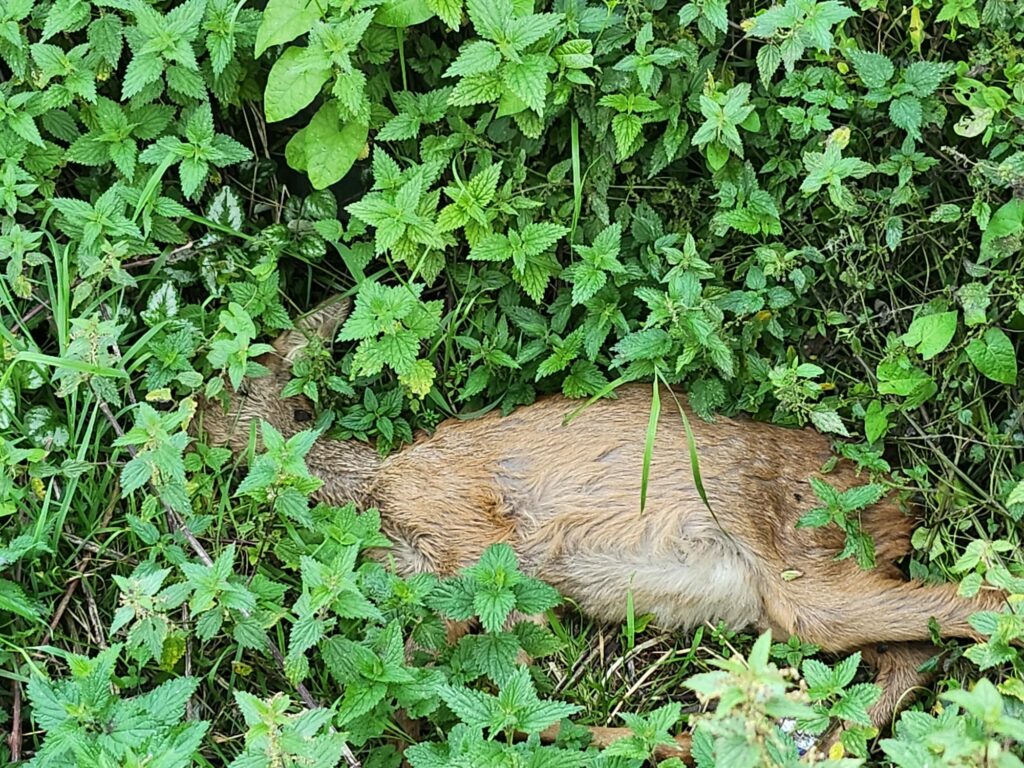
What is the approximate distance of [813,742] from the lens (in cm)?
366

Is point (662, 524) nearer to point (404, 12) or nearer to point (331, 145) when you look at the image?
point (331, 145)

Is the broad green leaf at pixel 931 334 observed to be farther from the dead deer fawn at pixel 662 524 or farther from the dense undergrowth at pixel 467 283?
the dead deer fawn at pixel 662 524

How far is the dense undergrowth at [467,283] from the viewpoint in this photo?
11.9 ft

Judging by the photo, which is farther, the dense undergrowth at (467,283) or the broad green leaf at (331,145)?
the broad green leaf at (331,145)

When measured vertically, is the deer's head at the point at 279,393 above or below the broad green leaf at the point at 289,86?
below

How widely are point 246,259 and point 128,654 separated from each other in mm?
1638

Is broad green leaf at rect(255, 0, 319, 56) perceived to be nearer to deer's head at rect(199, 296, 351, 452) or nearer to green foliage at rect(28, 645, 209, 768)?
deer's head at rect(199, 296, 351, 452)

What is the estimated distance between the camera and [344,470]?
165 inches

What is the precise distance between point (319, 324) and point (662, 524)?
5.48 feet

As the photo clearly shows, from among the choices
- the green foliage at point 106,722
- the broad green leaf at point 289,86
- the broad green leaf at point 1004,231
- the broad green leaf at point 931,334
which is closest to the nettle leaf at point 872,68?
the broad green leaf at point 1004,231

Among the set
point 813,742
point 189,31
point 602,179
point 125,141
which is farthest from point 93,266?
point 813,742

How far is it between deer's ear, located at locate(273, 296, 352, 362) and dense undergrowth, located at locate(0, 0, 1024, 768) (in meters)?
0.08

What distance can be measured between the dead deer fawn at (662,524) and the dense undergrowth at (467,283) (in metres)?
0.14

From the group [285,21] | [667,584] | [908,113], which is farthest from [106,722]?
[908,113]
